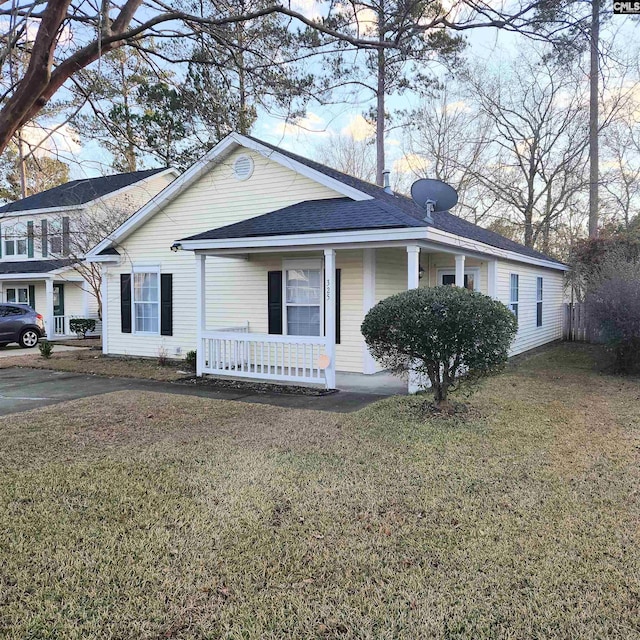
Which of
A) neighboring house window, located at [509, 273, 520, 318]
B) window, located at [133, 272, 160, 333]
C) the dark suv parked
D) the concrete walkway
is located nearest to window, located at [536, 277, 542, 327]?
neighboring house window, located at [509, 273, 520, 318]

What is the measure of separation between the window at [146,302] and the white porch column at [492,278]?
849 centimetres

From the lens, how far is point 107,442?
595cm

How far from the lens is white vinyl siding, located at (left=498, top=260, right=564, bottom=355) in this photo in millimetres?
13413

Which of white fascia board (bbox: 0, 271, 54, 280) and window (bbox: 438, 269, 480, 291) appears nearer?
window (bbox: 438, 269, 480, 291)

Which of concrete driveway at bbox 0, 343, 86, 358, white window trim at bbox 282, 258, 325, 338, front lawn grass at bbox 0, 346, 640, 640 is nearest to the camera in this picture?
front lawn grass at bbox 0, 346, 640, 640

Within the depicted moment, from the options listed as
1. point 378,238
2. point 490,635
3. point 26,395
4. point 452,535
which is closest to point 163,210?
point 26,395

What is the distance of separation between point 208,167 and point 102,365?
5.56 m

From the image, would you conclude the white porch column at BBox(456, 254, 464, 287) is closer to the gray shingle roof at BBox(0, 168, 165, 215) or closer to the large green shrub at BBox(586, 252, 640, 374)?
the large green shrub at BBox(586, 252, 640, 374)

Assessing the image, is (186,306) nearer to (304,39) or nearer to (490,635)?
(304,39)

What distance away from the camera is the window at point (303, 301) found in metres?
11.1

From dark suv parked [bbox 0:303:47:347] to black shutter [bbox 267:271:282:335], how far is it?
11376mm

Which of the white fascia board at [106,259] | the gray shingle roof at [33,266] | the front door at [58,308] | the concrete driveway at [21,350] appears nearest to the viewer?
the white fascia board at [106,259]

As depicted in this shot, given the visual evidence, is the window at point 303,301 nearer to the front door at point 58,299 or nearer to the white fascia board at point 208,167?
the white fascia board at point 208,167

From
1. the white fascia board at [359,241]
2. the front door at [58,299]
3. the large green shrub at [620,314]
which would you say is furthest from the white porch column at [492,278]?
the front door at [58,299]
